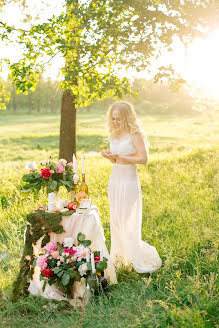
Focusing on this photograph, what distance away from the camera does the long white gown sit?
496 centimetres

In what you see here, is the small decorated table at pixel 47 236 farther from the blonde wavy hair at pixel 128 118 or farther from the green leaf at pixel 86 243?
the blonde wavy hair at pixel 128 118

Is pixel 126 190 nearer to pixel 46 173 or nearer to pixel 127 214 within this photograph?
pixel 127 214

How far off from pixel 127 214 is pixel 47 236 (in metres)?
1.14

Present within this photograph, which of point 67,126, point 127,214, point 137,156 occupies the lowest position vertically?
point 127,214

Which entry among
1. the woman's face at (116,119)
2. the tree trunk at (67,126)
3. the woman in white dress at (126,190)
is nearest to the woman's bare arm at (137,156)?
the woman in white dress at (126,190)

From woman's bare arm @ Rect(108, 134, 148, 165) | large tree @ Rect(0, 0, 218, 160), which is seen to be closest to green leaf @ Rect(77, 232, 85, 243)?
woman's bare arm @ Rect(108, 134, 148, 165)


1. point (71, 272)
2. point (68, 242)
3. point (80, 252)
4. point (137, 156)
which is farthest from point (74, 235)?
point (137, 156)

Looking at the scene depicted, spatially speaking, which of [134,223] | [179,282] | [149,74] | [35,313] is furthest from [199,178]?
[35,313]

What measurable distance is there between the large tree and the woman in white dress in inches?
95.5

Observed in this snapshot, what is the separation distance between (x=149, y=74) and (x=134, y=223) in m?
4.16

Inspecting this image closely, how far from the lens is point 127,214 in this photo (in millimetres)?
5008

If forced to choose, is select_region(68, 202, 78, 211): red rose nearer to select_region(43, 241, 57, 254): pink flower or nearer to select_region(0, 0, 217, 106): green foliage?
select_region(43, 241, 57, 254): pink flower

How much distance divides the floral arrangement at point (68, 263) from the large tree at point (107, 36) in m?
3.58

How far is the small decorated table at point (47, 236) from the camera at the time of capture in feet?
14.7
